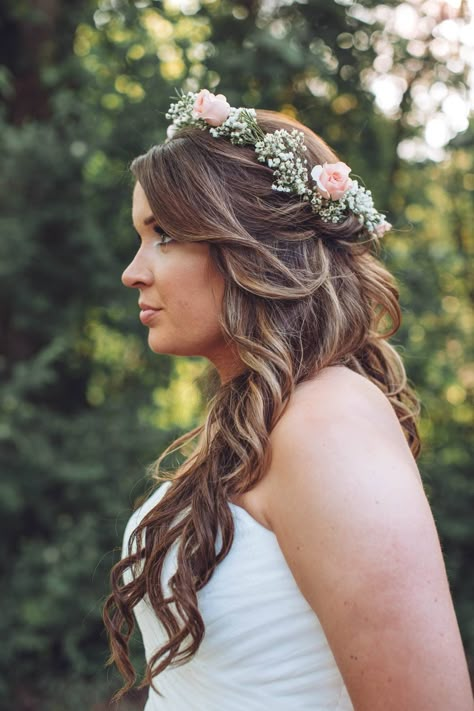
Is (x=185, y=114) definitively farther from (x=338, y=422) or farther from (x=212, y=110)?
(x=338, y=422)

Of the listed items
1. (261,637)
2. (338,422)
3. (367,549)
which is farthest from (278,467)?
(261,637)

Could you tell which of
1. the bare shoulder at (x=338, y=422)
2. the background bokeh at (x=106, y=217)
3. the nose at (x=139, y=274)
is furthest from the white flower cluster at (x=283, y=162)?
the background bokeh at (x=106, y=217)

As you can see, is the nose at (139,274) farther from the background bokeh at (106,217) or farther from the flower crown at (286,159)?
the background bokeh at (106,217)

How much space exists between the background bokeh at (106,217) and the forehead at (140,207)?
306 cm

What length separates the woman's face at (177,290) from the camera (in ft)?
6.73

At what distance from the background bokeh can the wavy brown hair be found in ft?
10.3

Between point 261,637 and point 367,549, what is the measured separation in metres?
0.46

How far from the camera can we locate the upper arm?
138cm

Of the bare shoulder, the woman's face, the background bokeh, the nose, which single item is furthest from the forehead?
the background bokeh

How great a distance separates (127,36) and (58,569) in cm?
369

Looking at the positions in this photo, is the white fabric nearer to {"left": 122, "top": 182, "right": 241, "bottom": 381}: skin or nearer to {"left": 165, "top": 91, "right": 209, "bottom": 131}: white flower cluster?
{"left": 122, "top": 182, "right": 241, "bottom": 381}: skin

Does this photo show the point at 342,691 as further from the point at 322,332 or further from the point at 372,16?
the point at 372,16

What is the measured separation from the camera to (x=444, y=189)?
677cm

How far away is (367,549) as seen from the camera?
142 cm
